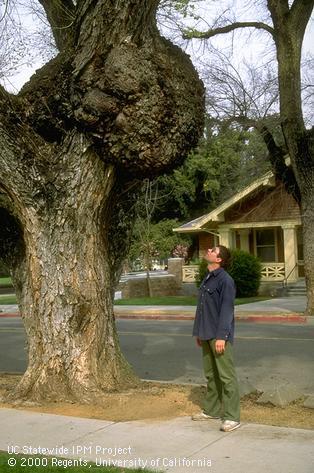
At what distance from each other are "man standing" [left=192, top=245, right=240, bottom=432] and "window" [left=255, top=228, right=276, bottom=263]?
→ 2561cm

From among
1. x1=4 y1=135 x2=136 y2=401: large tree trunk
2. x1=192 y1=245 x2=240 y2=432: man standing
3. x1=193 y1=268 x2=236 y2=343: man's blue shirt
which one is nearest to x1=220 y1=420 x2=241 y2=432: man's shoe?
x1=192 y1=245 x2=240 y2=432: man standing

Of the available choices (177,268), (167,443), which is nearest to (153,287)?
(177,268)

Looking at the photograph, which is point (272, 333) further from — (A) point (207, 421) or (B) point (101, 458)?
(B) point (101, 458)

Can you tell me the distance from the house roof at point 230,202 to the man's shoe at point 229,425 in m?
20.8

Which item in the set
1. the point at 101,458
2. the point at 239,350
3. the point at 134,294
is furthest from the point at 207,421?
the point at 134,294

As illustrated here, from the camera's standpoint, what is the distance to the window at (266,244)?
31859 millimetres

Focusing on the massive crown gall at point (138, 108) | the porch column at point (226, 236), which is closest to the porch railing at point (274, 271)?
the porch column at point (226, 236)

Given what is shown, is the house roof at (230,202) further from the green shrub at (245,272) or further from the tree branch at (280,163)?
the tree branch at (280,163)

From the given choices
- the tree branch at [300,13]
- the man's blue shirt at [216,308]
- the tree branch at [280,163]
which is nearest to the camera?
the man's blue shirt at [216,308]

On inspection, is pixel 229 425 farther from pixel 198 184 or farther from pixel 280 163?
pixel 198 184

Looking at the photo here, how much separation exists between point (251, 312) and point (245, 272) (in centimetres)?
678

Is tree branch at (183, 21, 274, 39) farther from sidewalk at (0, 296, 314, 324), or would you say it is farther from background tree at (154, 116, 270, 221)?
background tree at (154, 116, 270, 221)

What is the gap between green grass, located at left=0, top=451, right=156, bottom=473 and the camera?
4.95m

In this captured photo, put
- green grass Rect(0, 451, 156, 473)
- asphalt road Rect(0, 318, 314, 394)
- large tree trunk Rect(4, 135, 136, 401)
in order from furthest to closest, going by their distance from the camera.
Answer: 1. asphalt road Rect(0, 318, 314, 394)
2. large tree trunk Rect(4, 135, 136, 401)
3. green grass Rect(0, 451, 156, 473)
